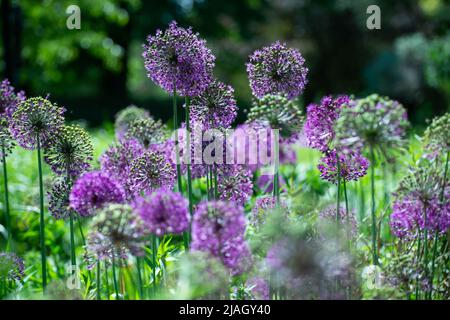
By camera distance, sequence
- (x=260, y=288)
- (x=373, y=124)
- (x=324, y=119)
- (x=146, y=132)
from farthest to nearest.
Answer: (x=146, y=132) → (x=324, y=119) → (x=260, y=288) → (x=373, y=124)

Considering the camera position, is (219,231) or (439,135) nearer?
(219,231)

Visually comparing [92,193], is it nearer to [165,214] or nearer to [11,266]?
[165,214]

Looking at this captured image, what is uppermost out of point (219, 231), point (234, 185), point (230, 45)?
point (230, 45)

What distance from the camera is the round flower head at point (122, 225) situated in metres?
2.02

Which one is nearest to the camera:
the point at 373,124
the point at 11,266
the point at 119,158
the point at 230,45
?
the point at 373,124

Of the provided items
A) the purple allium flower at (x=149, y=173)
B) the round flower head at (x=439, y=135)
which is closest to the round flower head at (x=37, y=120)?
the purple allium flower at (x=149, y=173)

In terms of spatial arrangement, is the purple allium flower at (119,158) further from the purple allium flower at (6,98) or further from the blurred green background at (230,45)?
the blurred green background at (230,45)

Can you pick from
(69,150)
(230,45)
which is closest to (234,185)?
(69,150)

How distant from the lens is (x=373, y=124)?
2.10m

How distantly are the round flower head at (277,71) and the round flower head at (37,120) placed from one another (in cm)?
85

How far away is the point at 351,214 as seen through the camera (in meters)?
3.00

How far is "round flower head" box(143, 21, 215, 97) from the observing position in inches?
103

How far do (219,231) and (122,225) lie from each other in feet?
1.05
